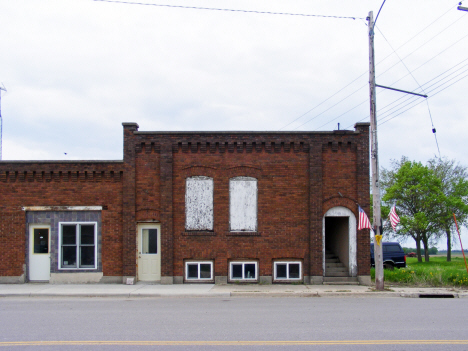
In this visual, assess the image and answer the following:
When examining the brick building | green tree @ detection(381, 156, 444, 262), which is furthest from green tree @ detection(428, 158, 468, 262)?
the brick building

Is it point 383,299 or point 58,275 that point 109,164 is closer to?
point 58,275

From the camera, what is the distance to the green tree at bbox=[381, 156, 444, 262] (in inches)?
1398

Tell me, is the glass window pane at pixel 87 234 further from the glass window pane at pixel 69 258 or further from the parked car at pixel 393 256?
the parked car at pixel 393 256

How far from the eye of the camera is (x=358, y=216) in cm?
1691

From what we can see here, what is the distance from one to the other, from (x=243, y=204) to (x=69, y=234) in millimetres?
6643

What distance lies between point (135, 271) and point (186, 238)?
7.18 feet

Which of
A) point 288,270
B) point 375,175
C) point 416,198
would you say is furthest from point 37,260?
point 416,198

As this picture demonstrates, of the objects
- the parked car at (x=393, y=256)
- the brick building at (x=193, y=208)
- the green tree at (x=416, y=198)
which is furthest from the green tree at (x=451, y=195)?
the brick building at (x=193, y=208)

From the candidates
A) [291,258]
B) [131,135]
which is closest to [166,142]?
[131,135]

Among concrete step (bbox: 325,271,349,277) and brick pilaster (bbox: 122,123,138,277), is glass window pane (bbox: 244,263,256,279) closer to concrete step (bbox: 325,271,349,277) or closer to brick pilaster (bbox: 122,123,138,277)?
concrete step (bbox: 325,271,349,277)

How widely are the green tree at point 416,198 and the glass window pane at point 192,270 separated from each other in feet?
77.3

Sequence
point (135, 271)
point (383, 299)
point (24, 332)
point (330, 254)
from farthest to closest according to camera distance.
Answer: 1. point (330, 254)
2. point (135, 271)
3. point (383, 299)
4. point (24, 332)

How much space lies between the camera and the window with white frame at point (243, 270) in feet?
55.8

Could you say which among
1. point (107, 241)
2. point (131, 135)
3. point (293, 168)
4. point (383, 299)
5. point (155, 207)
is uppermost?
point (131, 135)
